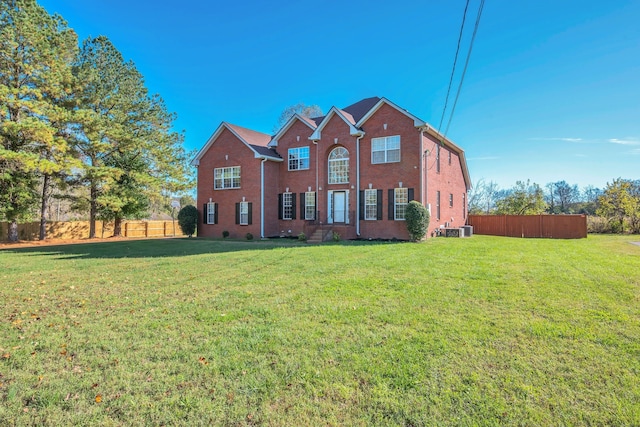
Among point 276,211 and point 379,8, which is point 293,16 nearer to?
point 379,8

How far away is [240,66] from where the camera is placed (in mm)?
22141

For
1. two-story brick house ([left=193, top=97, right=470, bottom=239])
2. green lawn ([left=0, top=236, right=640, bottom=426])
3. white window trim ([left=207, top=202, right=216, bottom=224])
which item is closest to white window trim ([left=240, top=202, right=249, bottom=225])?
two-story brick house ([left=193, top=97, right=470, bottom=239])

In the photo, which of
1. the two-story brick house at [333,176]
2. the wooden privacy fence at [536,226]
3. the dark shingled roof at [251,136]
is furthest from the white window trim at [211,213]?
the wooden privacy fence at [536,226]

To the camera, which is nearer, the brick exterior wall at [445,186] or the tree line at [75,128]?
the brick exterior wall at [445,186]

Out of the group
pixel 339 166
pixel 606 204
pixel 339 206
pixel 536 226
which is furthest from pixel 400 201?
pixel 606 204

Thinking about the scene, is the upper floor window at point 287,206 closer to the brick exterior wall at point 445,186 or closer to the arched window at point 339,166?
the arched window at point 339,166

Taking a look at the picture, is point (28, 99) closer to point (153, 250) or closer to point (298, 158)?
point (153, 250)

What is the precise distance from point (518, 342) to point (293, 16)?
15.5 metres

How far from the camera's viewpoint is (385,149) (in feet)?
62.7

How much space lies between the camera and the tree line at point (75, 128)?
19.7 meters

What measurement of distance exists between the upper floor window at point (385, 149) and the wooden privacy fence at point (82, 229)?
2296 centimetres

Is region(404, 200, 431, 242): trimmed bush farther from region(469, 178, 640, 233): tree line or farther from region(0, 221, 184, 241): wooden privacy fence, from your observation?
region(0, 221, 184, 241): wooden privacy fence

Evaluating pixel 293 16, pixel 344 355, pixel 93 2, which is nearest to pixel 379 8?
pixel 293 16

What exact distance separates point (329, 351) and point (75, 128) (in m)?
26.5
